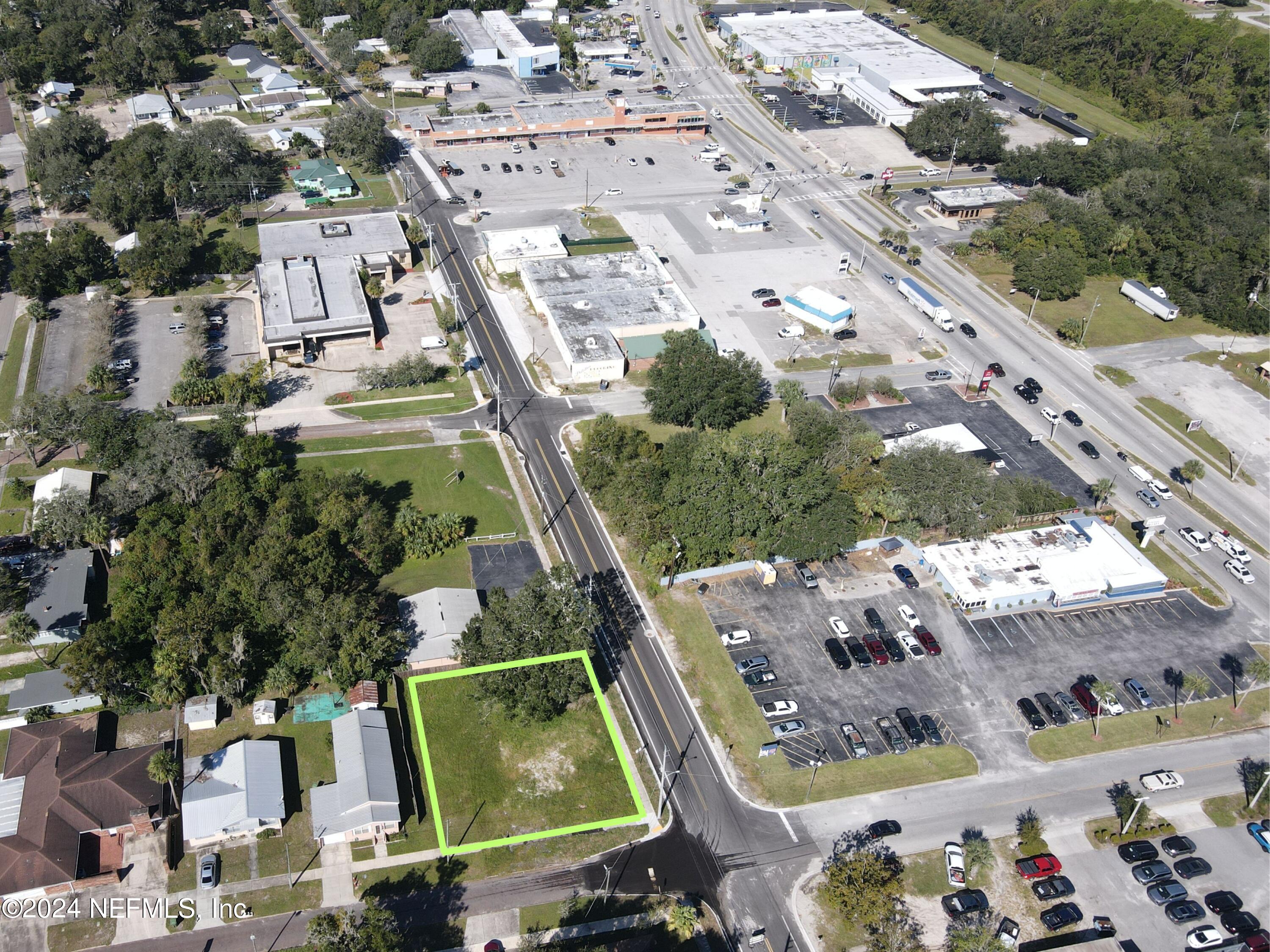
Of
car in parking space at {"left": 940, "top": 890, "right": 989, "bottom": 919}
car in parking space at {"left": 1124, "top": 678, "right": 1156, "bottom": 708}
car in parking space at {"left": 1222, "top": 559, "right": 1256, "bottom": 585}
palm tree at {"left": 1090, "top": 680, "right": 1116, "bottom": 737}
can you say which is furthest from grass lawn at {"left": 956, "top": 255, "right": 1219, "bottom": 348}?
car in parking space at {"left": 940, "top": 890, "right": 989, "bottom": 919}

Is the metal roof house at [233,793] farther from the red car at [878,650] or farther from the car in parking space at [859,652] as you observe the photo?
the red car at [878,650]

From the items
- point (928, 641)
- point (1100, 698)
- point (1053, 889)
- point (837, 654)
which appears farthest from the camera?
point (928, 641)

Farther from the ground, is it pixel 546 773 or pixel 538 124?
pixel 538 124

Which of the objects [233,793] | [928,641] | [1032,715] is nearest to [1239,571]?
[1032,715]

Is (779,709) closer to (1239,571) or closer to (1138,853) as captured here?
(1138,853)

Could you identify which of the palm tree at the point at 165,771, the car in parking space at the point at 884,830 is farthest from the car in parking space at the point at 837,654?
the palm tree at the point at 165,771
